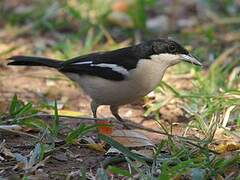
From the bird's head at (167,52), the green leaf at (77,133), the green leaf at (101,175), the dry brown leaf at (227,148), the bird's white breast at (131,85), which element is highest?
the bird's head at (167,52)

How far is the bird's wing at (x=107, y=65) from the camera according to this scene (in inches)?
160

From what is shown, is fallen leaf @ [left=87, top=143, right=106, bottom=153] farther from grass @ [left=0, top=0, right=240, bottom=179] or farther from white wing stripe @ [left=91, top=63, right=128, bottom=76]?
white wing stripe @ [left=91, top=63, right=128, bottom=76]

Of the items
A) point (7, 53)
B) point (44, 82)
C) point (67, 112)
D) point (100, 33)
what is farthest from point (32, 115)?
point (100, 33)

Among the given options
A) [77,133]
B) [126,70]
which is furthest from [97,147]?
[126,70]

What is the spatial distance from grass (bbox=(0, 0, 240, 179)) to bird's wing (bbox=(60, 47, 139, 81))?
1.15ft

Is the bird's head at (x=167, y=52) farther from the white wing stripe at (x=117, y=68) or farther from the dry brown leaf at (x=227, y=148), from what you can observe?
the dry brown leaf at (x=227, y=148)

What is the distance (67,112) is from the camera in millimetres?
4438

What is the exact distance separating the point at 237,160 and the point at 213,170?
18 centimetres

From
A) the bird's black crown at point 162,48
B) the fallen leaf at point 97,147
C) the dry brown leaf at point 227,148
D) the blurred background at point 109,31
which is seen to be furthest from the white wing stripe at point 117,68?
the blurred background at point 109,31

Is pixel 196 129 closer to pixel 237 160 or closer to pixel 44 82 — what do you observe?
pixel 237 160

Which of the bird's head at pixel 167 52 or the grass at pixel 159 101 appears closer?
the grass at pixel 159 101

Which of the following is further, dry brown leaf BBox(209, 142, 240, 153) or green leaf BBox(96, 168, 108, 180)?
dry brown leaf BBox(209, 142, 240, 153)

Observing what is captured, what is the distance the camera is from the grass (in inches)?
127

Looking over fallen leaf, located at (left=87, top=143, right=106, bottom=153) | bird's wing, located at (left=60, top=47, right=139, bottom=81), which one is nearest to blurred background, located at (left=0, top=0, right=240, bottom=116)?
bird's wing, located at (left=60, top=47, right=139, bottom=81)
